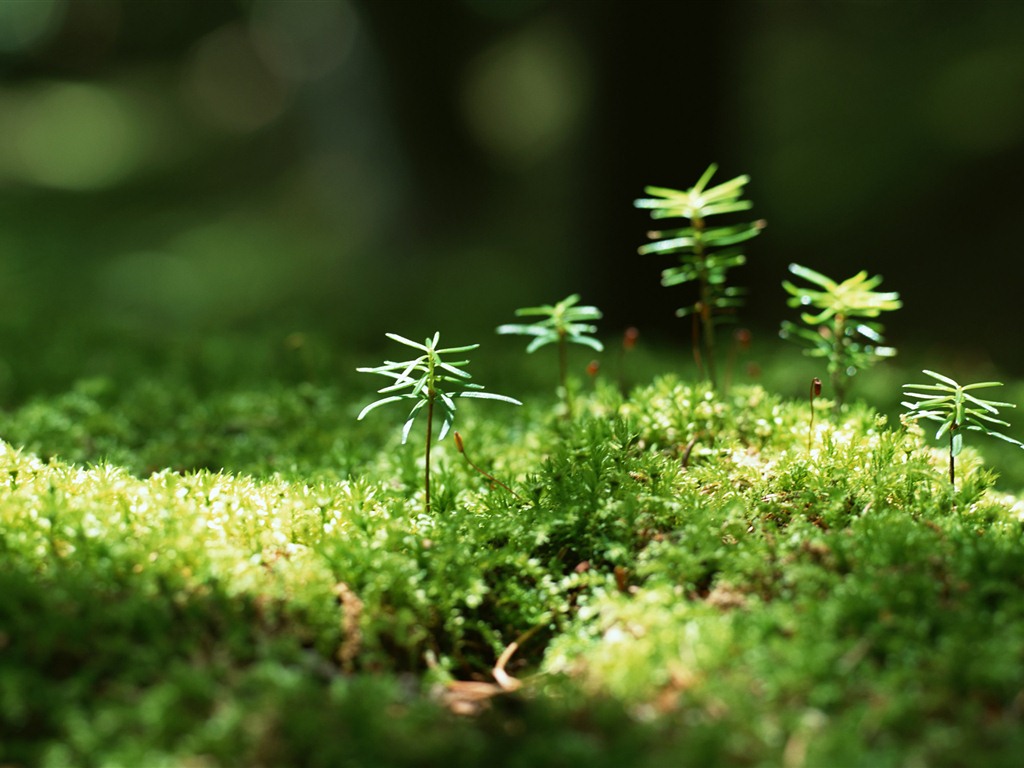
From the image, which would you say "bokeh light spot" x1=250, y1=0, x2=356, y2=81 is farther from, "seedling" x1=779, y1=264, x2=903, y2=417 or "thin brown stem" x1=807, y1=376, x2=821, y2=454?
"thin brown stem" x1=807, y1=376, x2=821, y2=454

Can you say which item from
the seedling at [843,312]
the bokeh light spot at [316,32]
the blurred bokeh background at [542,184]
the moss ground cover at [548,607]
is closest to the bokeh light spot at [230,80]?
the blurred bokeh background at [542,184]

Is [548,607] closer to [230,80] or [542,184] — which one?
[542,184]

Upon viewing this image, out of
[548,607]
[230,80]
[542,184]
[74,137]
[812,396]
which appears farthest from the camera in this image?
[230,80]

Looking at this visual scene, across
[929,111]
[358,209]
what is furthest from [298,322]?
[929,111]

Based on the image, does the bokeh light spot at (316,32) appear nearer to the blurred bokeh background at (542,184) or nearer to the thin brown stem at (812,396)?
the blurred bokeh background at (542,184)

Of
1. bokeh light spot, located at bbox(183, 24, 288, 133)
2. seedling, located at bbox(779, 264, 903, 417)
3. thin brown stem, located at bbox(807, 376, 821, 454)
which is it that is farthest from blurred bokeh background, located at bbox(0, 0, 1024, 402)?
bokeh light spot, located at bbox(183, 24, 288, 133)

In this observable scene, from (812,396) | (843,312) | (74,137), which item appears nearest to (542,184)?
(843,312)
